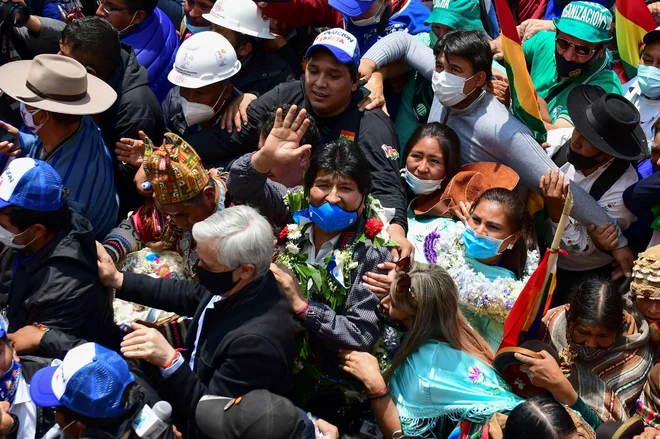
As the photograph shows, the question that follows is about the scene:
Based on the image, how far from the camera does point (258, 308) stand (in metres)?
3.67

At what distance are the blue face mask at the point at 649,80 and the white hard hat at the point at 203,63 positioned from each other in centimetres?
290

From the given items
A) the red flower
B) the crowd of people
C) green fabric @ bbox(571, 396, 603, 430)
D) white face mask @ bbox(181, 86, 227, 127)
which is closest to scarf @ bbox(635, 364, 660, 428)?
the crowd of people

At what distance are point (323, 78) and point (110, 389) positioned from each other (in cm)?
266

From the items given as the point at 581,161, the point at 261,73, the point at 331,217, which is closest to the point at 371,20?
the point at 261,73

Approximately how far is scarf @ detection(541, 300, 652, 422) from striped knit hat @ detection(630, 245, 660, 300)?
0.17 metres

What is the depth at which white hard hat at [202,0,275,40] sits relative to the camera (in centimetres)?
576

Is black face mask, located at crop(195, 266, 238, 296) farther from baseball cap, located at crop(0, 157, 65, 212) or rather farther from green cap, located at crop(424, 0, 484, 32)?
green cap, located at crop(424, 0, 484, 32)

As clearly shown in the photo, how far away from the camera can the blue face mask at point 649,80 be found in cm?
548

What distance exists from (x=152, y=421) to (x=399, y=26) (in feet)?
13.1

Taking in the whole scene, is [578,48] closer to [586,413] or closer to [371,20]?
[371,20]

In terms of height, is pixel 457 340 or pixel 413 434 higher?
pixel 457 340

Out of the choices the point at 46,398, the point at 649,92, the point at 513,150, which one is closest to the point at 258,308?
the point at 46,398

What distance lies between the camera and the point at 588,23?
5684mm

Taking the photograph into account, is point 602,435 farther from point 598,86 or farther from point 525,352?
point 598,86
